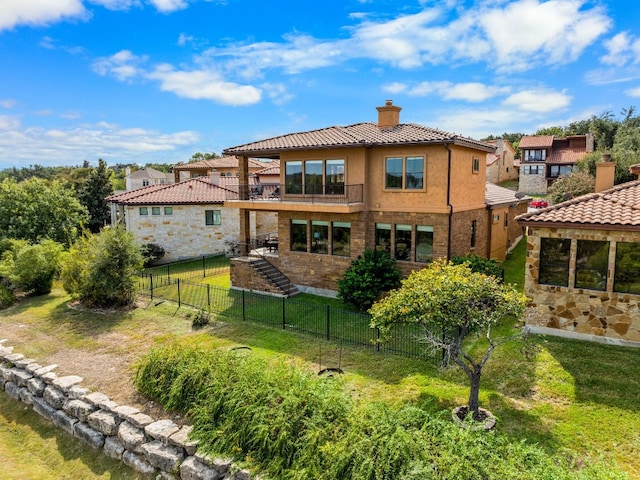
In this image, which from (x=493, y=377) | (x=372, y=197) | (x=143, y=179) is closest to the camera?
(x=493, y=377)

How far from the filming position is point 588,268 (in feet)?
42.7

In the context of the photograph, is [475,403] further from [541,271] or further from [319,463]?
[541,271]

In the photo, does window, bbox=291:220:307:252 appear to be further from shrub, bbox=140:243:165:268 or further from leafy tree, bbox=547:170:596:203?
leafy tree, bbox=547:170:596:203

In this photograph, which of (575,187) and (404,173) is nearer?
(404,173)

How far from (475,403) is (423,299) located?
244 centimetres

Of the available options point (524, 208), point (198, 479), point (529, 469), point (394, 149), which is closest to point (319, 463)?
point (198, 479)

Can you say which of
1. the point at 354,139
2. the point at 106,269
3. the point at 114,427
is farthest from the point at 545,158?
the point at 114,427

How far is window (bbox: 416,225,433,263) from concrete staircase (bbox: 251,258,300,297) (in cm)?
633

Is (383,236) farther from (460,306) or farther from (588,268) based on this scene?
(460,306)

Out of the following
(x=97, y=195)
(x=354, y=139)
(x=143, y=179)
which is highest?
A: (x=143, y=179)

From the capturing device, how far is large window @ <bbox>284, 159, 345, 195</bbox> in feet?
64.5

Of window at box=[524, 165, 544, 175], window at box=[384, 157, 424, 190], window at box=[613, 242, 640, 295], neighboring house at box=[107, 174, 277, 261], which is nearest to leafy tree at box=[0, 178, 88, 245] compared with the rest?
neighboring house at box=[107, 174, 277, 261]

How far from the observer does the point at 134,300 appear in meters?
20.2

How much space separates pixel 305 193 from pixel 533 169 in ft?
160
